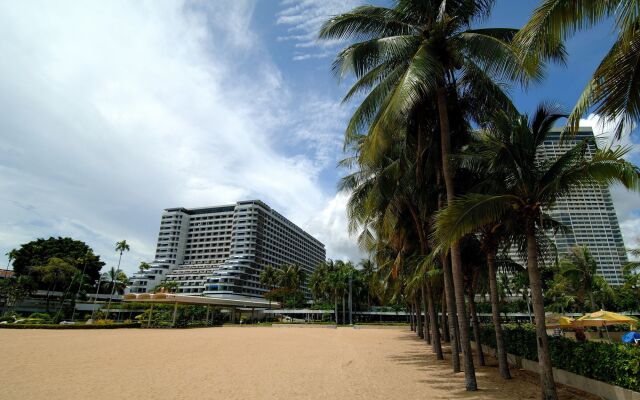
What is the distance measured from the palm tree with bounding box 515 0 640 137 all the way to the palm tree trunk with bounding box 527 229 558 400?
3604 mm

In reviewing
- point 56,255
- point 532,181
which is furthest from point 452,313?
Answer: point 56,255

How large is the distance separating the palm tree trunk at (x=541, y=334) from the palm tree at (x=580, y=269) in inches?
1338

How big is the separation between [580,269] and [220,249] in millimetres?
110785

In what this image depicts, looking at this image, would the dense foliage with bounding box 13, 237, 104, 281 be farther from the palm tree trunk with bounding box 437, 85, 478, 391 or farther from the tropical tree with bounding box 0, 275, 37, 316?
the palm tree trunk with bounding box 437, 85, 478, 391

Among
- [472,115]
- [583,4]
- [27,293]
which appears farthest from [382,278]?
[27,293]

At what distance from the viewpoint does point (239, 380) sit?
1090 centimetres

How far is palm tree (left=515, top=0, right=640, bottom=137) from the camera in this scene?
475cm

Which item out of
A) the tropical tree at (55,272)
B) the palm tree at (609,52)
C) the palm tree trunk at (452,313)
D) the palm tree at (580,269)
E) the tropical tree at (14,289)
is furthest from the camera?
the tropical tree at (55,272)

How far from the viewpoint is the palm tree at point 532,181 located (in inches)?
293

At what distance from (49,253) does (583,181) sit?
8739 cm

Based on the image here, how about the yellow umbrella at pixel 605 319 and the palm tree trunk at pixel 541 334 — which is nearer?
the palm tree trunk at pixel 541 334

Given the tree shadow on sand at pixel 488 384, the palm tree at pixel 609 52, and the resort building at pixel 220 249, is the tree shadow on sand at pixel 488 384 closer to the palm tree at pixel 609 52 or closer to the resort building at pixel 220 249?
the palm tree at pixel 609 52

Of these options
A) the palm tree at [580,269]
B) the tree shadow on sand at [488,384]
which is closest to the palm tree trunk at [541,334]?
the tree shadow on sand at [488,384]

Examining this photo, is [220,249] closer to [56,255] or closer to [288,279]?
[288,279]
